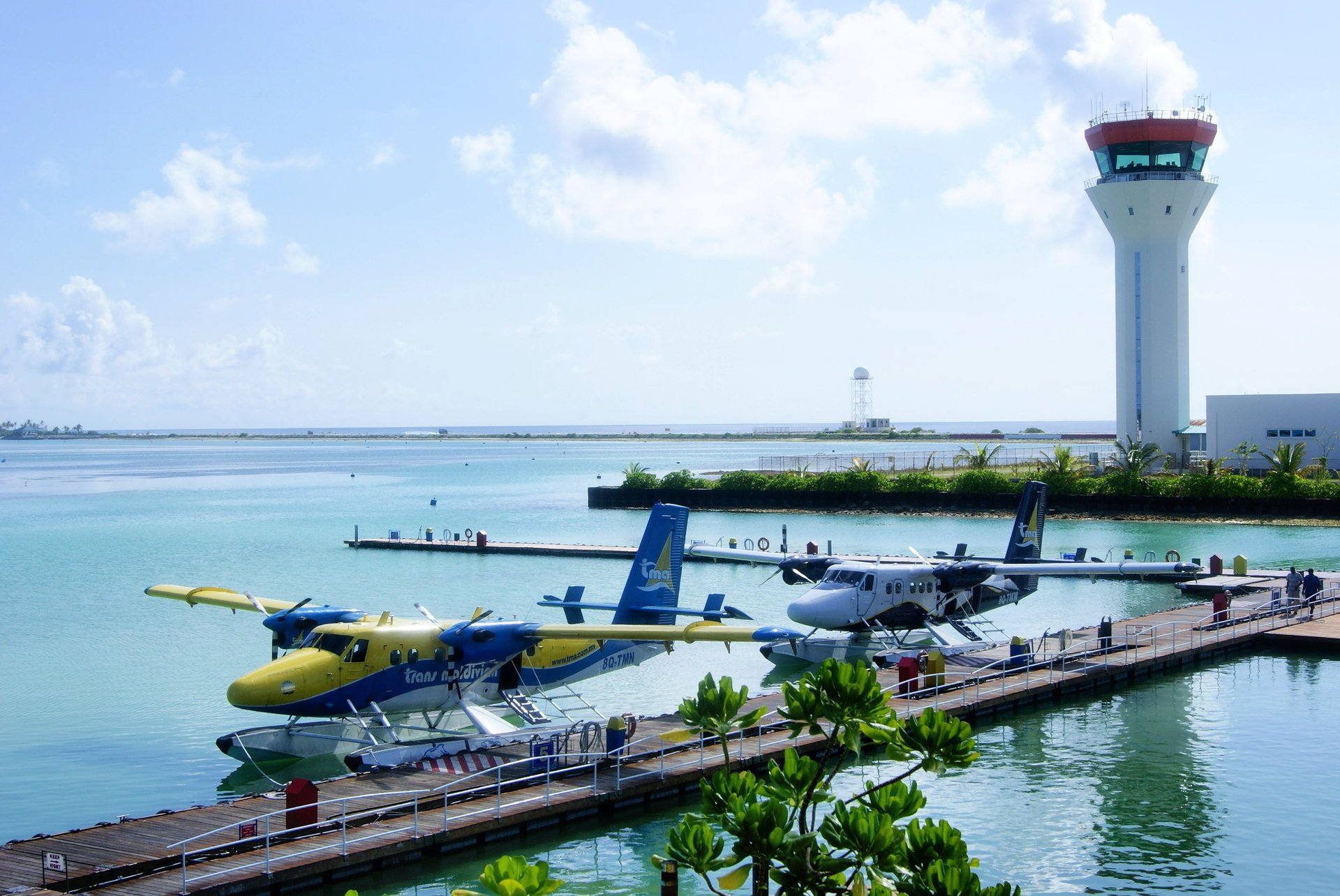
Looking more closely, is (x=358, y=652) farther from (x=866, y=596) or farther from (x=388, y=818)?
(x=866, y=596)

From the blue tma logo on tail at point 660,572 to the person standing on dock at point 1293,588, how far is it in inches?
853

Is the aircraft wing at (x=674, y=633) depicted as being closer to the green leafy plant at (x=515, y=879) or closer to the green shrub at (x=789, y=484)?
the green leafy plant at (x=515, y=879)

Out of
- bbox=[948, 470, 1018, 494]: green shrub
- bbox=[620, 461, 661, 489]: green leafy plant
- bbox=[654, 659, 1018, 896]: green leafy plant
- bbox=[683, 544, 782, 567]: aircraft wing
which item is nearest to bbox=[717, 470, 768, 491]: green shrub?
bbox=[620, 461, 661, 489]: green leafy plant

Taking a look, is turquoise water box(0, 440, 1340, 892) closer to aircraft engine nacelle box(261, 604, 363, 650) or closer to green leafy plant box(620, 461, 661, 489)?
aircraft engine nacelle box(261, 604, 363, 650)

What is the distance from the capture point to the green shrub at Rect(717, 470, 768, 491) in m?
82.4

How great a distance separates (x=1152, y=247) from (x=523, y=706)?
6764cm

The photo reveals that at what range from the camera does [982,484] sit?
77.4 m

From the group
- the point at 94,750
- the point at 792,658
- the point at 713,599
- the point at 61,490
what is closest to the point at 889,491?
the point at 792,658

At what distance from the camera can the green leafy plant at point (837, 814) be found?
7.88m

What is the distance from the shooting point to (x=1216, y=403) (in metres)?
79.2

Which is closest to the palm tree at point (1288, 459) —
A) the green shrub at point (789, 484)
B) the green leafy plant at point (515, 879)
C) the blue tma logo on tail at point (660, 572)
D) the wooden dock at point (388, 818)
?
the green shrub at point (789, 484)

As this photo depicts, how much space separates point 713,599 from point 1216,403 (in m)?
61.7

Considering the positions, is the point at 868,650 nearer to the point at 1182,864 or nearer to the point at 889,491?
the point at 1182,864

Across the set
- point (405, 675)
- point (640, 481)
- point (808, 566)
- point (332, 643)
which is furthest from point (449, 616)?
point (640, 481)
